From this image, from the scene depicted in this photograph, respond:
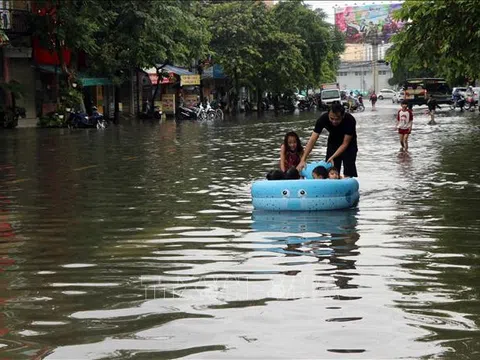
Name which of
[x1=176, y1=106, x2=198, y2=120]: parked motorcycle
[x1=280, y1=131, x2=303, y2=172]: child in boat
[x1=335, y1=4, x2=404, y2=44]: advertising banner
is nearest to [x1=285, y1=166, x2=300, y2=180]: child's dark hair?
[x1=280, y1=131, x2=303, y2=172]: child in boat

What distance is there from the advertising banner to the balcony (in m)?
79.3

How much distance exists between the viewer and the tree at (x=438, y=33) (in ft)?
60.8

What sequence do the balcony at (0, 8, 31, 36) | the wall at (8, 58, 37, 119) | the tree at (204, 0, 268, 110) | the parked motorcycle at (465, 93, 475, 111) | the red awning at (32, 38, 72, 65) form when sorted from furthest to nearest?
the tree at (204, 0, 268, 110) < the parked motorcycle at (465, 93, 475, 111) < the wall at (8, 58, 37, 119) < the red awning at (32, 38, 72, 65) < the balcony at (0, 8, 31, 36)

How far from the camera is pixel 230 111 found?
74.9 m

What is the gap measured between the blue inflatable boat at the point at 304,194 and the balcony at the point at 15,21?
34.3 metres

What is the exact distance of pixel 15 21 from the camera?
44188 millimetres

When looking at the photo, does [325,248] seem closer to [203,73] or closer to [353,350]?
[353,350]

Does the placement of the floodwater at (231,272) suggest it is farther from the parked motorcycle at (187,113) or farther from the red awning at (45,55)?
the parked motorcycle at (187,113)

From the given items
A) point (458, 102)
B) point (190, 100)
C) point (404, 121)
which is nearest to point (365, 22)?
point (190, 100)

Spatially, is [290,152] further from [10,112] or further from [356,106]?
[356,106]

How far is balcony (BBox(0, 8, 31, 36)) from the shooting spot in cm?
4309

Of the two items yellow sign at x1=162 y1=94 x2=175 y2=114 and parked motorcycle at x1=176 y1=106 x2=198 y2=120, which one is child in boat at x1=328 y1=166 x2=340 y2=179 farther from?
yellow sign at x1=162 y1=94 x2=175 y2=114

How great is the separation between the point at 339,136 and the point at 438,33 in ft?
24.5

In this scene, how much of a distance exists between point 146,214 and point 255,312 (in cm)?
571
